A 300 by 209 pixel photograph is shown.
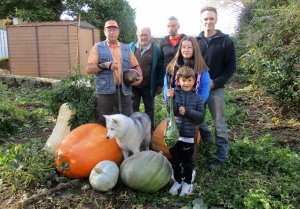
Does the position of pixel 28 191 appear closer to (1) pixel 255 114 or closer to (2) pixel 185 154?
(2) pixel 185 154

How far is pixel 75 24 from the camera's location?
1225 cm

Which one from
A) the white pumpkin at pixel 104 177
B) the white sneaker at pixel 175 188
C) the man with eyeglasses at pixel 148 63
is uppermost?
the man with eyeglasses at pixel 148 63

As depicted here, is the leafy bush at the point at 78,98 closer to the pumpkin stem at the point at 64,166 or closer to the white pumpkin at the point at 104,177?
the pumpkin stem at the point at 64,166

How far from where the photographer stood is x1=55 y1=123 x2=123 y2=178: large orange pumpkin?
3.54 metres

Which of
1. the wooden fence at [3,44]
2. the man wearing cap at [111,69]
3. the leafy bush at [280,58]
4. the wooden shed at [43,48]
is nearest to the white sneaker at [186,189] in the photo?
the man wearing cap at [111,69]

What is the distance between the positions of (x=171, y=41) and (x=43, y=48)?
9447mm

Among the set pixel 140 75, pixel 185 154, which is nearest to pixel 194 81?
pixel 185 154

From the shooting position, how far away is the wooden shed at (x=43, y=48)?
476 inches

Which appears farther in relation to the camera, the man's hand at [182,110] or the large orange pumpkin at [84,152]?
the large orange pumpkin at [84,152]

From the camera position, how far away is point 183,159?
3373 mm

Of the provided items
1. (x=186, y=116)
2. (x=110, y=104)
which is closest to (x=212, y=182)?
(x=186, y=116)

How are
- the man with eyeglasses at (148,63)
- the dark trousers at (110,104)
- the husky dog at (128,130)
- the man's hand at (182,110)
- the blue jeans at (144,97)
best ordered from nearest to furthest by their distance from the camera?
the man's hand at (182,110) < the husky dog at (128,130) < the dark trousers at (110,104) < the man with eyeglasses at (148,63) < the blue jeans at (144,97)

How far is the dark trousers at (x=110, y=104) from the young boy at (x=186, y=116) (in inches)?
53.3

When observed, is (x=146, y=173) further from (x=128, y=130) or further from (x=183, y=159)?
(x=128, y=130)
